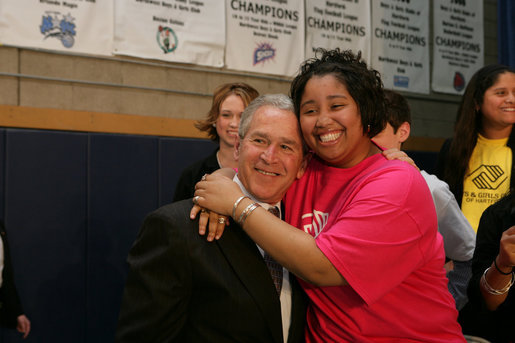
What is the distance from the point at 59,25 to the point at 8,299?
2.07 meters

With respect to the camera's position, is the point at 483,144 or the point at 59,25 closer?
the point at 483,144

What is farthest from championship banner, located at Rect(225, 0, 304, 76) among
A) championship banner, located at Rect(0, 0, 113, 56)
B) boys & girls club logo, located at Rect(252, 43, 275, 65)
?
championship banner, located at Rect(0, 0, 113, 56)

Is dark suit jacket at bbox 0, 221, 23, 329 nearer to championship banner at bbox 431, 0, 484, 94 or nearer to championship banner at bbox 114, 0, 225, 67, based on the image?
championship banner at bbox 114, 0, 225, 67

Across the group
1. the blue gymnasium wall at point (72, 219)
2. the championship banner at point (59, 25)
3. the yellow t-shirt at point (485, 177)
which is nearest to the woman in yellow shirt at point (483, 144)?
the yellow t-shirt at point (485, 177)

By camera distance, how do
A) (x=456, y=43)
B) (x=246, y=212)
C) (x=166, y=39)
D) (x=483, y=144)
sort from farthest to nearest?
1. (x=456, y=43)
2. (x=166, y=39)
3. (x=483, y=144)
4. (x=246, y=212)

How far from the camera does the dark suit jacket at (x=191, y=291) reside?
1419mm

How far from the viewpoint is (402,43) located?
5.57 m

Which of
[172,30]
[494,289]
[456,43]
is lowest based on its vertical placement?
[494,289]

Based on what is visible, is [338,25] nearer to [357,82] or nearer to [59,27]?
[59,27]

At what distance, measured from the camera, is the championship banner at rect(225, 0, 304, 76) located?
462cm

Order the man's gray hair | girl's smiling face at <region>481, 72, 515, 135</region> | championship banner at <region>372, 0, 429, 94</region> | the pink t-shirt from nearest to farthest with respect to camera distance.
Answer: the pink t-shirt < the man's gray hair < girl's smiling face at <region>481, 72, 515, 135</region> < championship banner at <region>372, 0, 429, 94</region>

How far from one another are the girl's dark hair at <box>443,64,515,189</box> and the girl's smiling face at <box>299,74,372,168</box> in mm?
1940

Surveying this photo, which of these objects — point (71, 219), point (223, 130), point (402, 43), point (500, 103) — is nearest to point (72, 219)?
point (71, 219)

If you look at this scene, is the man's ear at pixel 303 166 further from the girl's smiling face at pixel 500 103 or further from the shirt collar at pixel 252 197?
the girl's smiling face at pixel 500 103
